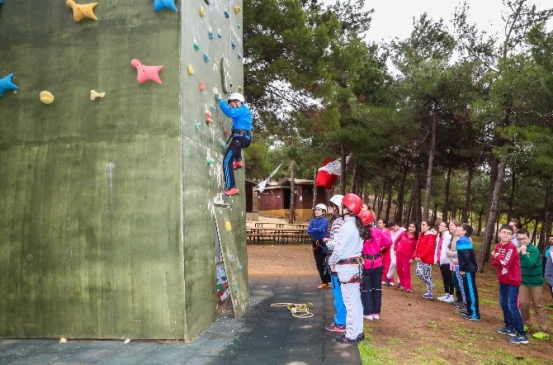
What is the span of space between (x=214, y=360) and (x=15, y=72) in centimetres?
451

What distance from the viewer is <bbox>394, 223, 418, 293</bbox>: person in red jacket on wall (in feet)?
28.9

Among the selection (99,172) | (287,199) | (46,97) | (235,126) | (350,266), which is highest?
(46,97)

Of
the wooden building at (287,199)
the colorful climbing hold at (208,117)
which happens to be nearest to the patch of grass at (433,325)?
the colorful climbing hold at (208,117)

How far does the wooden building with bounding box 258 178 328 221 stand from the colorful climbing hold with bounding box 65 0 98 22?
30.1 m

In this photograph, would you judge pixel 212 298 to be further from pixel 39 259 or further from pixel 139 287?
pixel 39 259

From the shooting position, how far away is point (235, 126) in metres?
6.61

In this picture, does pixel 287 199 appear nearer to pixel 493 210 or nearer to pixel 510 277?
pixel 493 210

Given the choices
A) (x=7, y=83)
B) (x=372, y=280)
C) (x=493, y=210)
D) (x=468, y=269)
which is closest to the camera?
(x=7, y=83)

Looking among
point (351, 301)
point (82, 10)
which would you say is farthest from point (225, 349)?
point (82, 10)

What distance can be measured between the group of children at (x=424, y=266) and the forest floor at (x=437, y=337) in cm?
23

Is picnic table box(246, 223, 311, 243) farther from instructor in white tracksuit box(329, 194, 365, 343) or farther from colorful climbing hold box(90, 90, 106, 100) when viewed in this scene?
colorful climbing hold box(90, 90, 106, 100)

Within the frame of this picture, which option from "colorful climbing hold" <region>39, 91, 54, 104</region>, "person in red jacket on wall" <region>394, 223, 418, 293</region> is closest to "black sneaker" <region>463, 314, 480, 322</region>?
"person in red jacket on wall" <region>394, 223, 418, 293</region>

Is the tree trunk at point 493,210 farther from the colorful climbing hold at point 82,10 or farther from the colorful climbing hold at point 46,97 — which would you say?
the colorful climbing hold at point 46,97

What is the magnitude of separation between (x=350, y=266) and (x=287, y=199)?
3568 centimetres
